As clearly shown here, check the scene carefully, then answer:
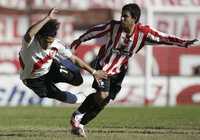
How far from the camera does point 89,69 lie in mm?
12273

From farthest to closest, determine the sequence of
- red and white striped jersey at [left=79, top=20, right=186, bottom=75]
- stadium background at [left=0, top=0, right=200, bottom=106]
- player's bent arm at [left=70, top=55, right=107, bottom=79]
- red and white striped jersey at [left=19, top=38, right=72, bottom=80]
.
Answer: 1. stadium background at [left=0, top=0, right=200, bottom=106]
2. red and white striped jersey at [left=79, top=20, right=186, bottom=75]
3. red and white striped jersey at [left=19, top=38, right=72, bottom=80]
4. player's bent arm at [left=70, top=55, right=107, bottom=79]

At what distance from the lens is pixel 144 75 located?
2828cm

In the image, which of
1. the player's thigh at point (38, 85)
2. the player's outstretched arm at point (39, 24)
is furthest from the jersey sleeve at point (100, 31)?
the player's outstretched arm at point (39, 24)

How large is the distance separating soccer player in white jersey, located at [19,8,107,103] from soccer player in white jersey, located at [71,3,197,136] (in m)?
0.38

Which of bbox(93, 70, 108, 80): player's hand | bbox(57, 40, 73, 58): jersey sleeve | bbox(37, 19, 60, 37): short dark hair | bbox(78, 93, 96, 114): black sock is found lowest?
bbox(78, 93, 96, 114): black sock

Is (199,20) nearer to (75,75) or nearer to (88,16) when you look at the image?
(88,16)

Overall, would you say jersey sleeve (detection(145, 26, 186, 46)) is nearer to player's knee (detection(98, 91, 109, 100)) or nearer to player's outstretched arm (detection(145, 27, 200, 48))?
player's outstretched arm (detection(145, 27, 200, 48))

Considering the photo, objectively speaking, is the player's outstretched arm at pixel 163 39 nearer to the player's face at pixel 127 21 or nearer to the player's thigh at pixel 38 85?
the player's face at pixel 127 21

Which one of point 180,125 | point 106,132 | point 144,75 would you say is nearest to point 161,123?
point 180,125

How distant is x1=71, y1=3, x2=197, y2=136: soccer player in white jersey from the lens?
13.0 metres

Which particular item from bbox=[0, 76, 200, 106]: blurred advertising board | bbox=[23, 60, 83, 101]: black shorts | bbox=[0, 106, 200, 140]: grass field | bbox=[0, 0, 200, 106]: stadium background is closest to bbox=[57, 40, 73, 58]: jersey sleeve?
bbox=[23, 60, 83, 101]: black shorts

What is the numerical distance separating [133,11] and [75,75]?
1508mm

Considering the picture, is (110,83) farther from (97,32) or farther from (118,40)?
(97,32)

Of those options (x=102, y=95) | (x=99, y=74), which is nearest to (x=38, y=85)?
(x=102, y=95)
